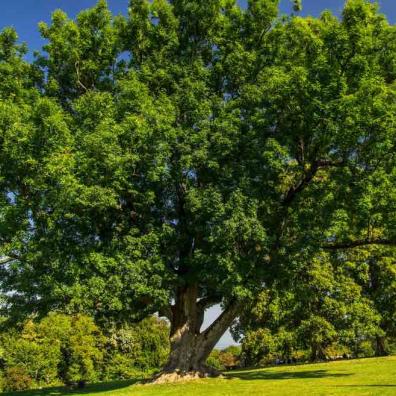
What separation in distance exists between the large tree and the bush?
28675 millimetres

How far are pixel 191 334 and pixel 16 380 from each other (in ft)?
96.7

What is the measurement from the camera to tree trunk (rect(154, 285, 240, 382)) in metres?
25.4

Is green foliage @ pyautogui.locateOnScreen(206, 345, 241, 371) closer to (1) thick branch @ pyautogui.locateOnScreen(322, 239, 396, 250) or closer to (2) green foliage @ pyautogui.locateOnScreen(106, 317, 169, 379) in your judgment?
(2) green foliage @ pyautogui.locateOnScreen(106, 317, 169, 379)

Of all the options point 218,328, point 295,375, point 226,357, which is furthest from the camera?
point 226,357

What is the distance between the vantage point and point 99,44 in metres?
26.0

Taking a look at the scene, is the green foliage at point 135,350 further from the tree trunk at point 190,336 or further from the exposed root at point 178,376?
the exposed root at point 178,376

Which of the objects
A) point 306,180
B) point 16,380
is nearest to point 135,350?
point 16,380

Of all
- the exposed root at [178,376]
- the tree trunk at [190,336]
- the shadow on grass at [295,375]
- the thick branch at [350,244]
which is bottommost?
the shadow on grass at [295,375]

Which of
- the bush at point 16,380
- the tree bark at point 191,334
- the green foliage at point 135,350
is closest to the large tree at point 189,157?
the tree bark at point 191,334

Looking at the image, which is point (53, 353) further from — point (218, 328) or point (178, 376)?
point (218, 328)

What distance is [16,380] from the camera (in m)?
47.5

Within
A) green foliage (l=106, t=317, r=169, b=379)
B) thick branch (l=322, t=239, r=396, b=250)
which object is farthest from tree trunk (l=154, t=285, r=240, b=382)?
green foliage (l=106, t=317, r=169, b=379)

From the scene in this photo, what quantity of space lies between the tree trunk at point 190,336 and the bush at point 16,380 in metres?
28.3

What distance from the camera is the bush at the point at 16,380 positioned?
4722 cm
